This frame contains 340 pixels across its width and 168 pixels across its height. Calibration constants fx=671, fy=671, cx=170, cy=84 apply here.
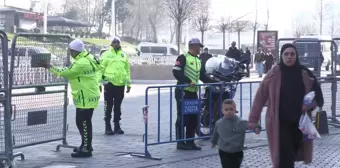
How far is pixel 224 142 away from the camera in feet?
24.4

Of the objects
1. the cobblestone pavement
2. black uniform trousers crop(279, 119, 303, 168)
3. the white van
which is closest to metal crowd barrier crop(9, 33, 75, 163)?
the cobblestone pavement

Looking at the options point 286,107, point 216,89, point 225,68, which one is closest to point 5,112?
point 216,89

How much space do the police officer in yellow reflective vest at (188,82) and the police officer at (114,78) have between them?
78.0 inches

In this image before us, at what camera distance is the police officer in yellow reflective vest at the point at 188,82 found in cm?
1073

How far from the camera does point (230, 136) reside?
741cm

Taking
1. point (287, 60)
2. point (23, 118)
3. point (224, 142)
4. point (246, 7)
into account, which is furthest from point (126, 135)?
point (246, 7)

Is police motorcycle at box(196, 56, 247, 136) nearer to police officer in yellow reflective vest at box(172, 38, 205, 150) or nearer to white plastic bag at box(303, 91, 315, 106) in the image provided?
police officer in yellow reflective vest at box(172, 38, 205, 150)

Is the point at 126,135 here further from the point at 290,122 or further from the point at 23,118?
the point at 290,122

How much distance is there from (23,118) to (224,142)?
12.0 ft

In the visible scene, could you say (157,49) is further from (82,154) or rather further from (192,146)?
(82,154)

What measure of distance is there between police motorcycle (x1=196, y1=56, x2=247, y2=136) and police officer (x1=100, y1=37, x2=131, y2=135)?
1.68 metres

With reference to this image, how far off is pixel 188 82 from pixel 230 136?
343 cm

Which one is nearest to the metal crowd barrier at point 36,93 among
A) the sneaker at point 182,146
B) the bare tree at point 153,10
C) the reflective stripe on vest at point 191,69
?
the sneaker at point 182,146

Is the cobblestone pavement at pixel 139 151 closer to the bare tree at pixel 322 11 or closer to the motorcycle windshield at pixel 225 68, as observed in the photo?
the motorcycle windshield at pixel 225 68
